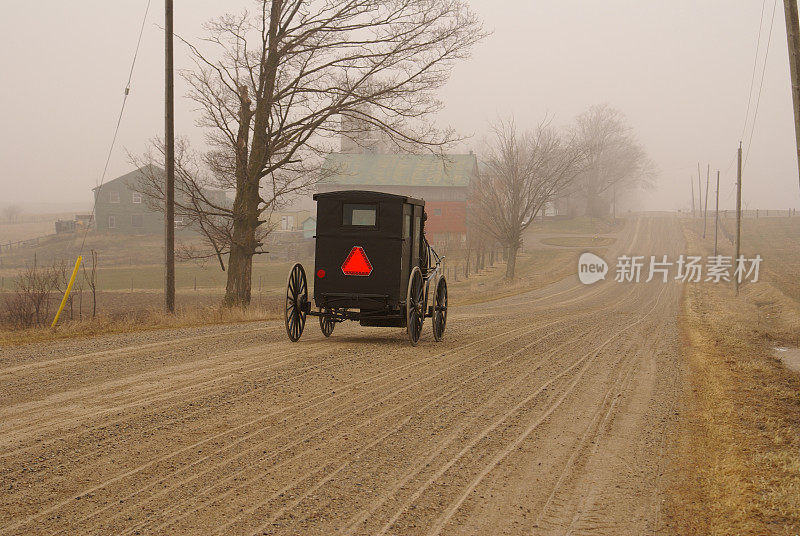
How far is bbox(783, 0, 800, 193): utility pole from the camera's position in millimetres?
11945

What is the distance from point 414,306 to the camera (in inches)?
503

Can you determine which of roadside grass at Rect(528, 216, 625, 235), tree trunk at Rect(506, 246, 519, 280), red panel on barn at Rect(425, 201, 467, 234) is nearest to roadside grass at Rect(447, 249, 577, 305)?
tree trunk at Rect(506, 246, 519, 280)

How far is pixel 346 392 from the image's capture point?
8758 millimetres

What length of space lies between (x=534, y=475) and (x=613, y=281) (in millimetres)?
43067

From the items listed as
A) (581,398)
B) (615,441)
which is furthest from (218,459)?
(581,398)

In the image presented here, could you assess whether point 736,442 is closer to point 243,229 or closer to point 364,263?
point 364,263

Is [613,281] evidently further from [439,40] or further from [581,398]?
[581,398]

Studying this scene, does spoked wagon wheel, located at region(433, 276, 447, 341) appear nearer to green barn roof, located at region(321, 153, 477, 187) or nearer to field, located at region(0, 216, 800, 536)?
field, located at region(0, 216, 800, 536)

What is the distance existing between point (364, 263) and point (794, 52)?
8.28 metres

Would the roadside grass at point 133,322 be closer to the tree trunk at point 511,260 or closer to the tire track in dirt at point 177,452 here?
the tire track in dirt at point 177,452

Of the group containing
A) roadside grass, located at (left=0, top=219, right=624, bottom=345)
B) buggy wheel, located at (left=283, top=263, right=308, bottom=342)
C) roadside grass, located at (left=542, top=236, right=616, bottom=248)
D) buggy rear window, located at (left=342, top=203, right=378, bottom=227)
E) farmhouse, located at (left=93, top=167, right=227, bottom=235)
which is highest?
farmhouse, located at (left=93, top=167, right=227, bottom=235)

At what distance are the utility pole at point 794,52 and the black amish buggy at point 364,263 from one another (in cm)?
671

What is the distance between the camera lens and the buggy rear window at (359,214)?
12.6 m

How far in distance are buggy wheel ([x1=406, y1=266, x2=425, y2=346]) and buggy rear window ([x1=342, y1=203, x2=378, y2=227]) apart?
1.21 meters
